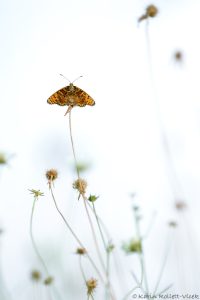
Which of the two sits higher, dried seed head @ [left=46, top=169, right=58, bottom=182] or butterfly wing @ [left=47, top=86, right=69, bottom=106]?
butterfly wing @ [left=47, top=86, right=69, bottom=106]

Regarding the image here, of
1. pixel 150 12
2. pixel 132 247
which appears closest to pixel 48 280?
pixel 132 247

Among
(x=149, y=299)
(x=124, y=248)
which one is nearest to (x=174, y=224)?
(x=124, y=248)

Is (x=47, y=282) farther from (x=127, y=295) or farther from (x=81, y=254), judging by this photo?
(x=127, y=295)

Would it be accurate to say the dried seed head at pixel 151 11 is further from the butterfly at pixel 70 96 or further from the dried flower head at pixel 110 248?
the dried flower head at pixel 110 248

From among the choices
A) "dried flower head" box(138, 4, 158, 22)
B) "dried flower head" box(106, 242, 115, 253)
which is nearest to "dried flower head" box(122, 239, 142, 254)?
"dried flower head" box(106, 242, 115, 253)

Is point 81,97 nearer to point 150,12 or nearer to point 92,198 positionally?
point 92,198

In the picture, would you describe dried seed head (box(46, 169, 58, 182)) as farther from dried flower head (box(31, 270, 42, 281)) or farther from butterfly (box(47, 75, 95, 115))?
dried flower head (box(31, 270, 42, 281))

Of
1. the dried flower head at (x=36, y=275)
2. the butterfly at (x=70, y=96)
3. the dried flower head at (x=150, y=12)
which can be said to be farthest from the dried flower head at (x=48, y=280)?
the dried flower head at (x=150, y=12)
